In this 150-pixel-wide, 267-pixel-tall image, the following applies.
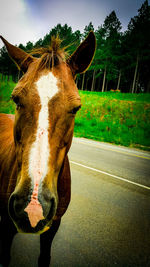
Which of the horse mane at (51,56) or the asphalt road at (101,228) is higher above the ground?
the horse mane at (51,56)

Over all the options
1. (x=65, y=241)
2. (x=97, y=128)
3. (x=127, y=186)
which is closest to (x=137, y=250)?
(x=65, y=241)

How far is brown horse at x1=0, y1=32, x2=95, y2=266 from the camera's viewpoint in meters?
0.92

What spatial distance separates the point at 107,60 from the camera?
92.6 ft

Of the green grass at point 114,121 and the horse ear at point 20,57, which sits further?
the green grass at point 114,121

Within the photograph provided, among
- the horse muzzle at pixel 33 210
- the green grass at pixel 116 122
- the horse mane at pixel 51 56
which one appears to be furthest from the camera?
the green grass at pixel 116 122

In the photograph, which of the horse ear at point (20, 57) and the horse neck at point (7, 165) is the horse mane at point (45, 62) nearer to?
the horse ear at point (20, 57)

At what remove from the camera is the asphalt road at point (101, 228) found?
6.73 feet

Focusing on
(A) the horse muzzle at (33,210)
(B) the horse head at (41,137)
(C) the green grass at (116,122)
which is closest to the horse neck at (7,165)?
(B) the horse head at (41,137)

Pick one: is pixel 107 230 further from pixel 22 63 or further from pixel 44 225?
pixel 22 63

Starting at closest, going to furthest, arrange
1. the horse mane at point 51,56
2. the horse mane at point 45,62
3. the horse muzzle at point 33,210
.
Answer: the horse muzzle at point 33,210 → the horse mane at point 45,62 → the horse mane at point 51,56

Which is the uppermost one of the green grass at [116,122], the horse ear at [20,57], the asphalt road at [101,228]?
the horse ear at [20,57]

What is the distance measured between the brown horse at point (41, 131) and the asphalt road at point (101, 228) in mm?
1014

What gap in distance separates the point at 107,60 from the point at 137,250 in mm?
31500

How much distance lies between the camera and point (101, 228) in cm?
262
